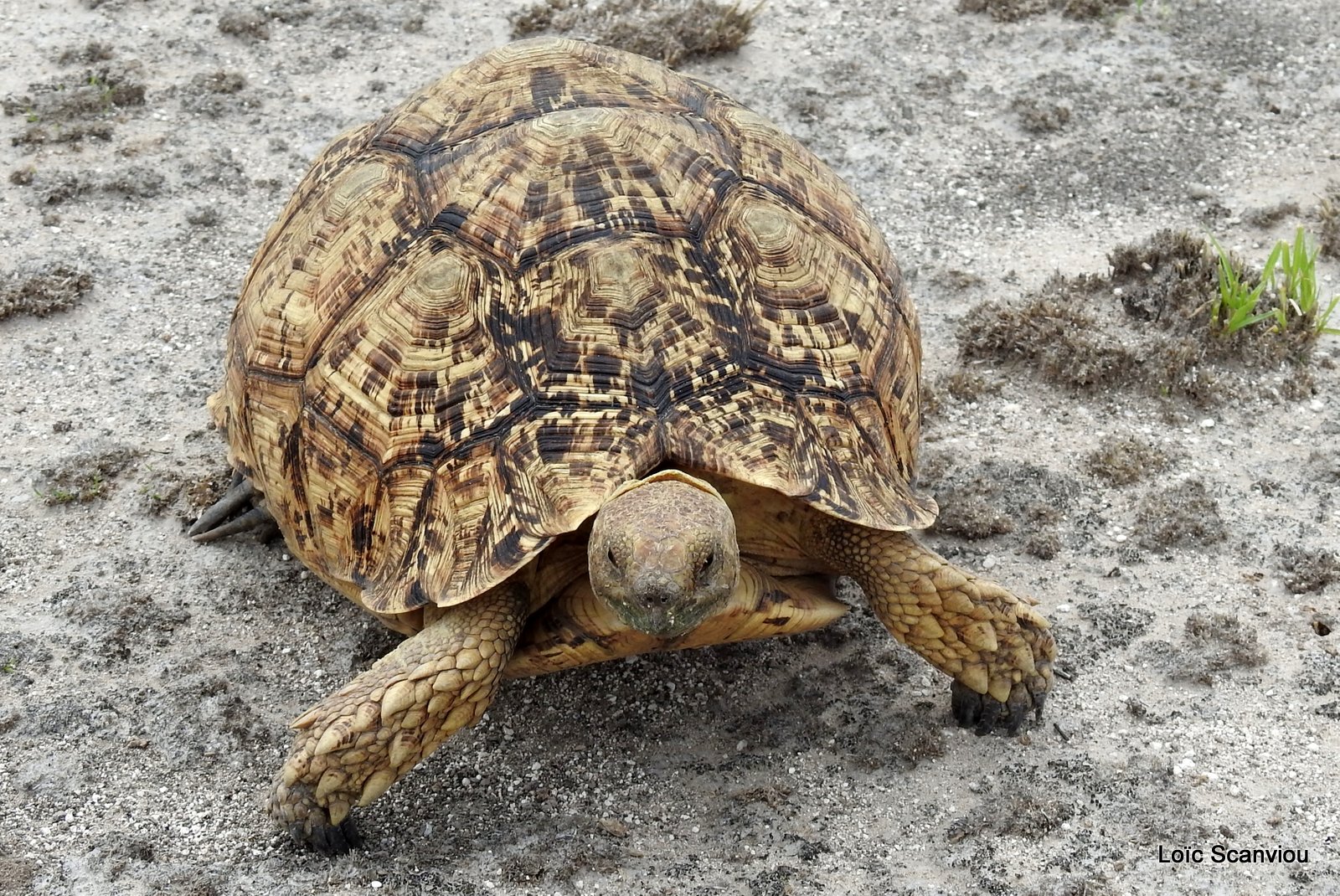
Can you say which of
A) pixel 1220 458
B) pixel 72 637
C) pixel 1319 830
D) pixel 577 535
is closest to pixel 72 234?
pixel 72 637

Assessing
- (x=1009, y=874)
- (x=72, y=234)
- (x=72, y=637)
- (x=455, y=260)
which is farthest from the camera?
(x=72, y=234)

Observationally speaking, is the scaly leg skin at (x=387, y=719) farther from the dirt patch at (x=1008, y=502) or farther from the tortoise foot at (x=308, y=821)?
the dirt patch at (x=1008, y=502)

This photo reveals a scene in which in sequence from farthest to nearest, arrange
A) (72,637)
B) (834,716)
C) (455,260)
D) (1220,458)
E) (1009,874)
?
(1220,458) < (72,637) < (834,716) < (455,260) < (1009,874)

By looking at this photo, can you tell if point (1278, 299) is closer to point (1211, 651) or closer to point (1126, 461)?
point (1126, 461)

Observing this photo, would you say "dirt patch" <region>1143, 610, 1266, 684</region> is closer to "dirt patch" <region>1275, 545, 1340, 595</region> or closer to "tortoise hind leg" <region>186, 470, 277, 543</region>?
"dirt patch" <region>1275, 545, 1340, 595</region>

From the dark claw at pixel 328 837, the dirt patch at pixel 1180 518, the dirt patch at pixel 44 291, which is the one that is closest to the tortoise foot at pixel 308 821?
the dark claw at pixel 328 837

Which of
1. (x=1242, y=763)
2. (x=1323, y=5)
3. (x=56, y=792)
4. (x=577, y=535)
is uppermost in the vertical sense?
(x=1323, y=5)

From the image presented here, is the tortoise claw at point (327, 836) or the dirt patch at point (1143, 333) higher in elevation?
the dirt patch at point (1143, 333)

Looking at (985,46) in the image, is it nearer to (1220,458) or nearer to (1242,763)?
(1220,458)
